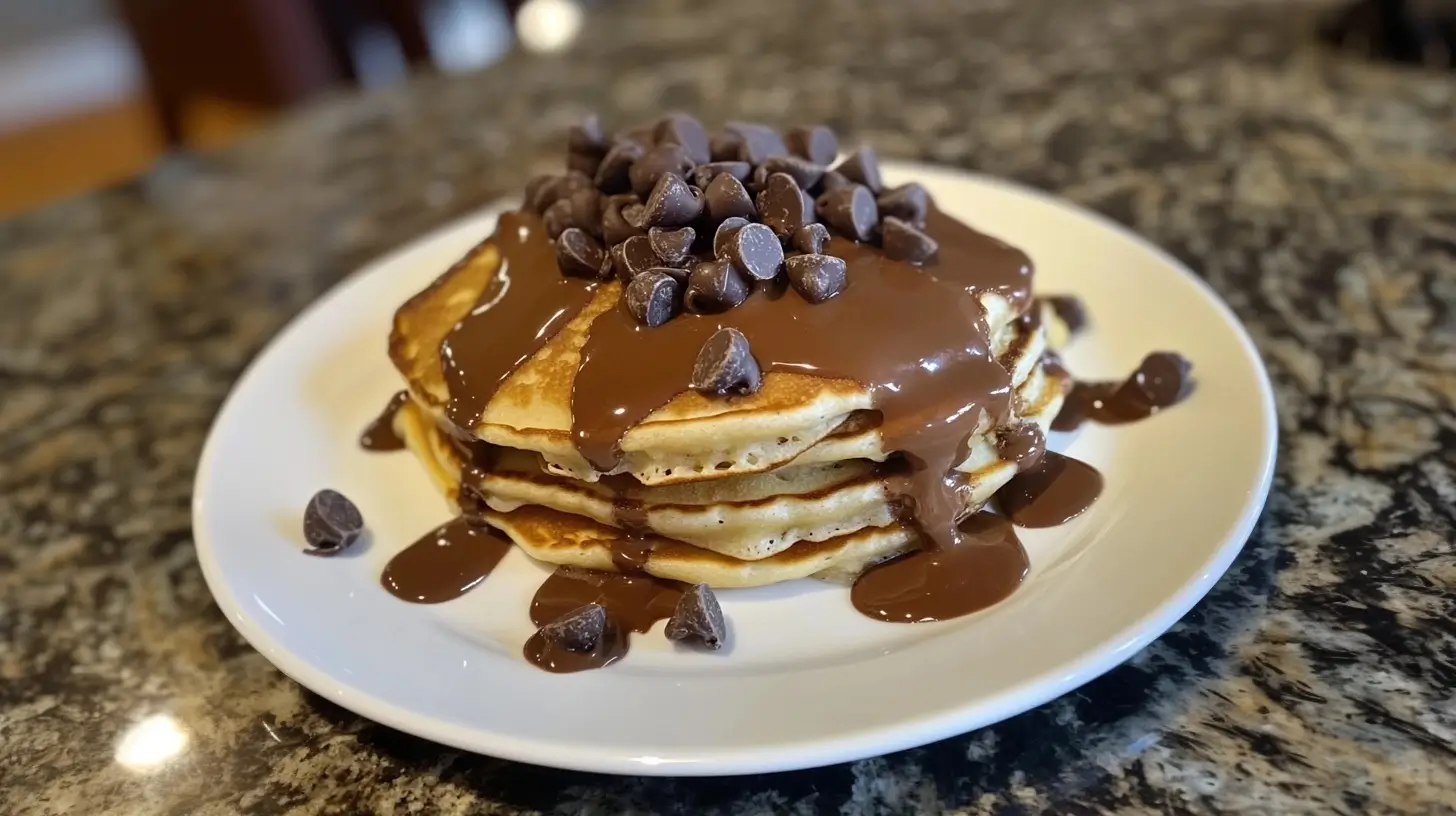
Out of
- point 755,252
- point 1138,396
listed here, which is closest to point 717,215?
point 755,252

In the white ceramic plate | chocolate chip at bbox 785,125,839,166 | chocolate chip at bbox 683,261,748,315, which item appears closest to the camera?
the white ceramic plate

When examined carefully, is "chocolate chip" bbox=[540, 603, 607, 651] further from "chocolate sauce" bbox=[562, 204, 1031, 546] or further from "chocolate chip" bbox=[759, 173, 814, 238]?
"chocolate chip" bbox=[759, 173, 814, 238]

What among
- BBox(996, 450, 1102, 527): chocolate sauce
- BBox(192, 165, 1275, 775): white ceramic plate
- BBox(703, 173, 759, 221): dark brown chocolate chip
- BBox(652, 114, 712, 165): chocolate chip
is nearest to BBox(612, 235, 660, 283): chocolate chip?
BBox(703, 173, 759, 221): dark brown chocolate chip

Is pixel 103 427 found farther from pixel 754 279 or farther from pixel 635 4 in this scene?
pixel 635 4

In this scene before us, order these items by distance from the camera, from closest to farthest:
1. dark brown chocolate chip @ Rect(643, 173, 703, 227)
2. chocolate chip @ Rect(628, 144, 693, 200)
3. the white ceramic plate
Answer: the white ceramic plate → dark brown chocolate chip @ Rect(643, 173, 703, 227) → chocolate chip @ Rect(628, 144, 693, 200)

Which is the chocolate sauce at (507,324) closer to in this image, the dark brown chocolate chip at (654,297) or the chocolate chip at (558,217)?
the chocolate chip at (558,217)

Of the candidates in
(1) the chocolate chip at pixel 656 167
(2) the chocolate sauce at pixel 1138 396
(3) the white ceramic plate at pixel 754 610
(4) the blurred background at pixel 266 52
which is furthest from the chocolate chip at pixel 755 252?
(4) the blurred background at pixel 266 52

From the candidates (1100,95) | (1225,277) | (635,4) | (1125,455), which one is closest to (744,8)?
(635,4)

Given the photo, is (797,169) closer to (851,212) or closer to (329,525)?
(851,212)
